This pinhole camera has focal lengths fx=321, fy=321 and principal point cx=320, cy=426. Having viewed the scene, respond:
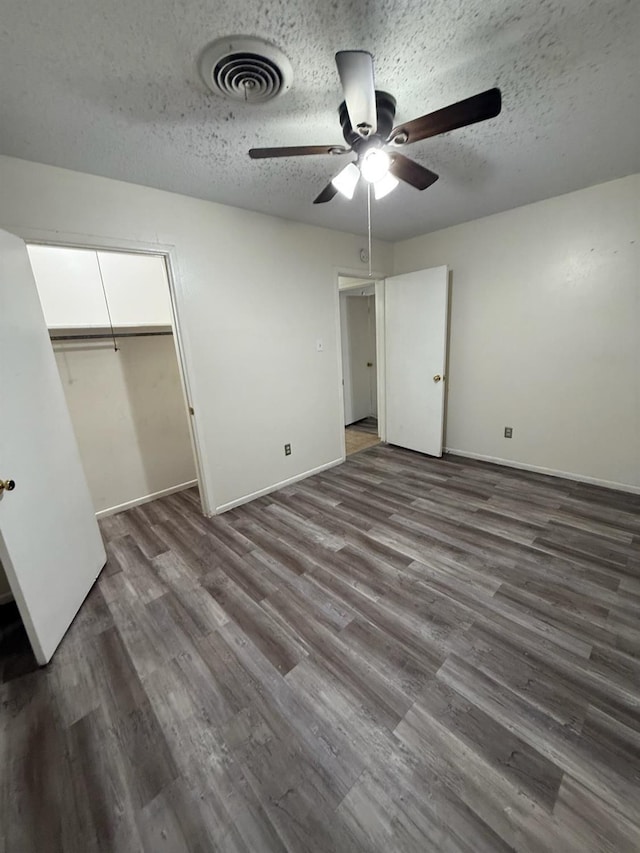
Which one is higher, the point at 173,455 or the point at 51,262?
the point at 51,262

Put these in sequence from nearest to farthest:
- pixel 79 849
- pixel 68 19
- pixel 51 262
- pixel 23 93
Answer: pixel 79 849, pixel 68 19, pixel 23 93, pixel 51 262

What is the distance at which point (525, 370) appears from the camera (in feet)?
10.3

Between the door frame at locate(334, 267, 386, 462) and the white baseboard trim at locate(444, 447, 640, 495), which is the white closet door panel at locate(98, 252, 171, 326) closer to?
the door frame at locate(334, 267, 386, 462)

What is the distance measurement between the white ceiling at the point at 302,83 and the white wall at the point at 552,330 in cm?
60

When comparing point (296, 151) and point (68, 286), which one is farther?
point (68, 286)

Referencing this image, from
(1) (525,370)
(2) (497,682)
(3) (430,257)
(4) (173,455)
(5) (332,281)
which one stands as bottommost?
(2) (497,682)

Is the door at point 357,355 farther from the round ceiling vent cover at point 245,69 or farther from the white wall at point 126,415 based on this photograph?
the round ceiling vent cover at point 245,69

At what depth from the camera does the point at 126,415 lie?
2914 millimetres

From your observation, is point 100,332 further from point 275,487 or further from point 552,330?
point 552,330

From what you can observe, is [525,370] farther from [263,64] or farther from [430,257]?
[263,64]

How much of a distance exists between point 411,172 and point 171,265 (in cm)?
167

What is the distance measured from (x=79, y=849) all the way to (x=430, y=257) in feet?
14.9

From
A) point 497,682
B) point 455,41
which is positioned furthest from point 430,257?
point 497,682

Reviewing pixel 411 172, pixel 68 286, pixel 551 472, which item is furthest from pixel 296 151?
pixel 551 472
